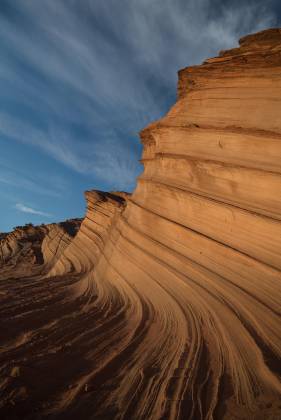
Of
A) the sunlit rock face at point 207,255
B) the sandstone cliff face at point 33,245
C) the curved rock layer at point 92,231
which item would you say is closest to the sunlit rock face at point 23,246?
the sandstone cliff face at point 33,245

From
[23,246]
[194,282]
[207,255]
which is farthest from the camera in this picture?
[23,246]

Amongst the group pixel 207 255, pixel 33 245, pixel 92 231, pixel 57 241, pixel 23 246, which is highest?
pixel 92 231

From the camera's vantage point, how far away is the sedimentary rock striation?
272cm

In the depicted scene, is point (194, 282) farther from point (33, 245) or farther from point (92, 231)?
point (33, 245)

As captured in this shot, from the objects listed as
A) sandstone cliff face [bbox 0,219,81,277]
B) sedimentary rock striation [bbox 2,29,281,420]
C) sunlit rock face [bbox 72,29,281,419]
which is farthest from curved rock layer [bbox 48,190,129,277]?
sandstone cliff face [bbox 0,219,81,277]

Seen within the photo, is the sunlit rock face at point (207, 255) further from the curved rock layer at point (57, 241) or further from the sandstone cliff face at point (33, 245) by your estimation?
the sandstone cliff face at point (33, 245)

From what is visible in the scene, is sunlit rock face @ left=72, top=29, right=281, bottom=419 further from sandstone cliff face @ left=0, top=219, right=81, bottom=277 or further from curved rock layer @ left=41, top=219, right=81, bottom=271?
sandstone cliff face @ left=0, top=219, right=81, bottom=277

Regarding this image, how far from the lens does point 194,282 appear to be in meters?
5.05

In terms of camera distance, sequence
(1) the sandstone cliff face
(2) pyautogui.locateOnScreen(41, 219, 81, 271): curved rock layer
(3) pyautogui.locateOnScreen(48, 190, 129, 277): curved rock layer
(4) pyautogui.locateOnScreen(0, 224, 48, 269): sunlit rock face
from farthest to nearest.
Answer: (4) pyautogui.locateOnScreen(0, 224, 48, 269): sunlit rock face, (1) the sandstone cliff face, (2) pyautogui.locateOnScreen(41, 219, 81, 271): curved rock layer, (3) pyautogui.locateOnScreen(48, 190, 129, 277): curved rock layer

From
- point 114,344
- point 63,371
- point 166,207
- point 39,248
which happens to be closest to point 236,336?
point 114,344

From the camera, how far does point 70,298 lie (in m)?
6.41

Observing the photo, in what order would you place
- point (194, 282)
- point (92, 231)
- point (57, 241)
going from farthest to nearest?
point (57, 241) < point (92, 231) < point (194, 282)

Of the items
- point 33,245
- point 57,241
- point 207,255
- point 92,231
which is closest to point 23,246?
point 33,245

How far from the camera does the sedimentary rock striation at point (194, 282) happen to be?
8.92ft
